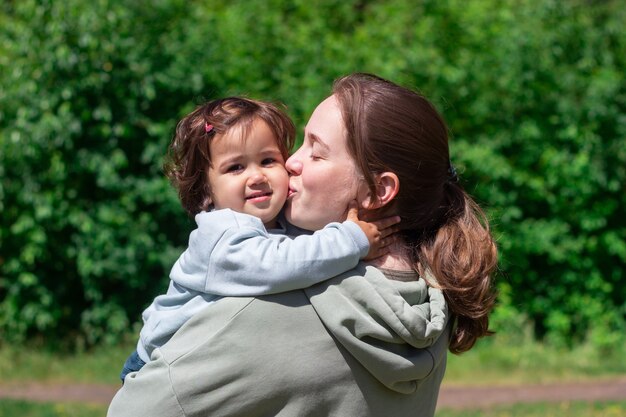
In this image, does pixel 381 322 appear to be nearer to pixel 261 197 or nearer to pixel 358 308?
pixel 358 308

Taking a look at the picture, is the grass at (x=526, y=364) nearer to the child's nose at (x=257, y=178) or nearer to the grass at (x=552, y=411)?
the grass at (x=552, y=411)

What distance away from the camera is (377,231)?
223 cm

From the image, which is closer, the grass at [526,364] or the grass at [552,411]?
the grass at [552,411]

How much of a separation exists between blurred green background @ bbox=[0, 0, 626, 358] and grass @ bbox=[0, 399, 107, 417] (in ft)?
4.73

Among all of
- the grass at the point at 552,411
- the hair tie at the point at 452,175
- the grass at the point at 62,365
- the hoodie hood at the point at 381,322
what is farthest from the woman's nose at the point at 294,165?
the grass at the point at 62,365

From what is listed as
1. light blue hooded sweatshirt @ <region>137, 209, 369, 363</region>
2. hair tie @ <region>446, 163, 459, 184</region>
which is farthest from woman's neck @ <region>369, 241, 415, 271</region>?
hair tie @ <region>446, 163, 459, 184</region>

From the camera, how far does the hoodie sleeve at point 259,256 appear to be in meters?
2.05

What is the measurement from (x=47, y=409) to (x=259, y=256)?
4.97 metres

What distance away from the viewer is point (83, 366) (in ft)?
25.8

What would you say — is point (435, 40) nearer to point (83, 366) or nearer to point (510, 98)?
point (510, 98)

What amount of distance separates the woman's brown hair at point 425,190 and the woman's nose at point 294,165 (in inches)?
5.9

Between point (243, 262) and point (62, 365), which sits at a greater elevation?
point (243, 262)

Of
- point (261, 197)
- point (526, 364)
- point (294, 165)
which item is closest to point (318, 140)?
point (294, 165)

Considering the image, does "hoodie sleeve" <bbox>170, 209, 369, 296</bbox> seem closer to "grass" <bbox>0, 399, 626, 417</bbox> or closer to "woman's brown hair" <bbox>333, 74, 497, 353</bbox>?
"woman's brown hair" <bbox>333, 74, 497, 353</bbox>
